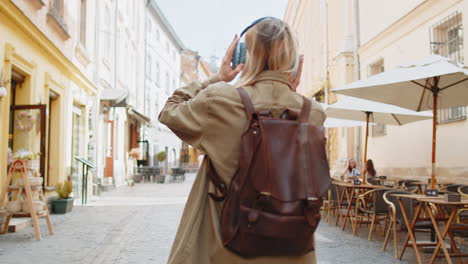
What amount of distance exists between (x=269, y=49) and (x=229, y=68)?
189 millimetres

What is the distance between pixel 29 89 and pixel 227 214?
908 centimetres

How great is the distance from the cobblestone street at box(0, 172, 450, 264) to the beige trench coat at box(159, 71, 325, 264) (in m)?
4.36

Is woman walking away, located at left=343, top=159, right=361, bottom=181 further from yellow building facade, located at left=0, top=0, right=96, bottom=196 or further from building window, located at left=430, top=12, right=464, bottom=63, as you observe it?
yellow building facade, located at left=0, top=0, right=96, bottom=196

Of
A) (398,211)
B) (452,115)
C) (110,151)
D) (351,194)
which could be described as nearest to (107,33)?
(110,151)

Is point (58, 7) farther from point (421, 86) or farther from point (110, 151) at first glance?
point (110, 151)

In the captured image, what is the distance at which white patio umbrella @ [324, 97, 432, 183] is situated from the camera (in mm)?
9032

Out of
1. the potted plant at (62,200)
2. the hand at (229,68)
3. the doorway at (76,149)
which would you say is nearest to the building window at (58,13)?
the doorway at (76,149)

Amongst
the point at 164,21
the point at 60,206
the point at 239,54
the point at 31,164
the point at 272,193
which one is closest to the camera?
the point at 272,193

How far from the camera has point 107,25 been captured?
1850 cm

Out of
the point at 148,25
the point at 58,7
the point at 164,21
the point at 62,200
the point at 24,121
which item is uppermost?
the point at 164,21

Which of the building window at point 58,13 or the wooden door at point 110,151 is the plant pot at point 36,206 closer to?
the building window at point 58,13

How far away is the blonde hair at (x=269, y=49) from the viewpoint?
1.73 metres

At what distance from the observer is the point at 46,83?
35.0 feet

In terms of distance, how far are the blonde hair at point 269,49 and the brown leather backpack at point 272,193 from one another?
238 mm
